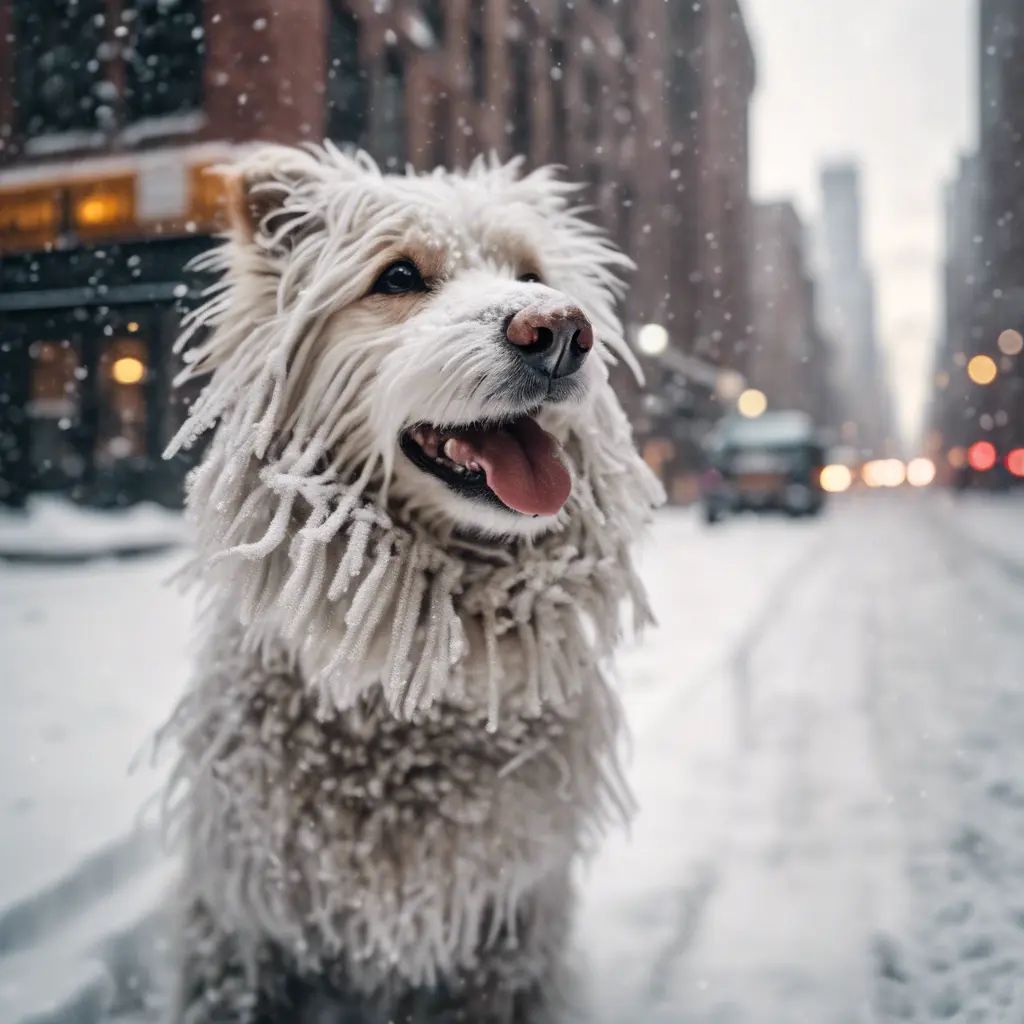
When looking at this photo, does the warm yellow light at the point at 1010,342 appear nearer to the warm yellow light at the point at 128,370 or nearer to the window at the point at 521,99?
the window at the point at 521,99

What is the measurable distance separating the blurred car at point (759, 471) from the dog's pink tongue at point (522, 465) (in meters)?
13.5

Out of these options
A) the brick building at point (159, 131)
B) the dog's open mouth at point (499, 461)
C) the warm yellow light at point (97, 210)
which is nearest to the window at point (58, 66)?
the brick building at point (159, 131)

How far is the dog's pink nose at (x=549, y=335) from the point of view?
56.7 inches

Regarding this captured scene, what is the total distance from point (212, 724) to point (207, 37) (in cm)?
313

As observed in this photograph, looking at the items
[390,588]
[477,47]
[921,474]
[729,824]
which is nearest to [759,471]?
[477,47]

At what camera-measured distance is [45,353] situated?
5.23 meters

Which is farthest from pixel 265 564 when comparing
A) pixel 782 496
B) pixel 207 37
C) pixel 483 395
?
pixel 782 496

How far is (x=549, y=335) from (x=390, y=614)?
0.64m

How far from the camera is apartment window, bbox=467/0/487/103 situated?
33.4 ft

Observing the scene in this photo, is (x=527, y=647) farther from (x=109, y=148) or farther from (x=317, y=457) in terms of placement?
(x=109, y=148)

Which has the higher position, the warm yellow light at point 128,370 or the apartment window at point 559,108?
the apartment window at point 559,108

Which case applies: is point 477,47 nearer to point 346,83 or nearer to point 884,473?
point 346,83

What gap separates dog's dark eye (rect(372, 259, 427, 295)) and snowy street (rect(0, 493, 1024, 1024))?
2.77 feet

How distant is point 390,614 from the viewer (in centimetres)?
158
